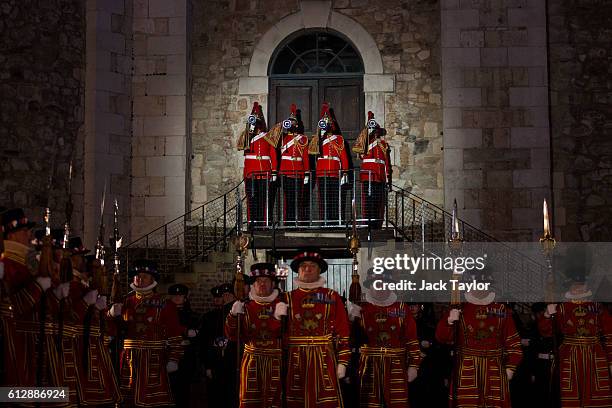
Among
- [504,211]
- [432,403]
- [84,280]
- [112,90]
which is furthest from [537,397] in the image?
[112,90]

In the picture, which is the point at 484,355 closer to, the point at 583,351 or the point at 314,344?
the point at 583,351

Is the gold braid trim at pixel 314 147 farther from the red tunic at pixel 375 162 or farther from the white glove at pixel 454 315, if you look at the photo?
the white glove at pixel 454 315

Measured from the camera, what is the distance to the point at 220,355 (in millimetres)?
14211

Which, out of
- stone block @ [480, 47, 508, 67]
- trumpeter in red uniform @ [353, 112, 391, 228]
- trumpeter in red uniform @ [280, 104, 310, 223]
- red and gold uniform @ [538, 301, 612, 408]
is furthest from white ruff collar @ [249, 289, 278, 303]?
stone block @ [480, 47, 508, 67]

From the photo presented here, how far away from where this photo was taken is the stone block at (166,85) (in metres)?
19.8

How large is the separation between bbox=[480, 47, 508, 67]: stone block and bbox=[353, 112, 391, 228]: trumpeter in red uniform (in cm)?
247

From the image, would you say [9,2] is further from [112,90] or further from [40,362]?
[40,362]

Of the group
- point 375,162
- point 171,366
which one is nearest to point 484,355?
point 171,366

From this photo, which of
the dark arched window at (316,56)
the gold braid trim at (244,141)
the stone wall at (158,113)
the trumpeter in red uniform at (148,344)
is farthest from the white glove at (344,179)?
the trumpeter in red uniform at (148,344)

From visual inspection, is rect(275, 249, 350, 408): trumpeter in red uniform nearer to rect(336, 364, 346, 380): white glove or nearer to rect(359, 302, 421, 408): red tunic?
rect(336, 364, 346, 380): white glove

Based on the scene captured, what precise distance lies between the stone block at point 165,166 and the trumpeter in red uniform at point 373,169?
11.4 feet

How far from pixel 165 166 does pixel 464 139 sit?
5737mm

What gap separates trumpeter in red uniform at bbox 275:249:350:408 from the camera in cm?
1145

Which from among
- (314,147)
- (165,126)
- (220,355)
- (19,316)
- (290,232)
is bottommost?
(220,355)
